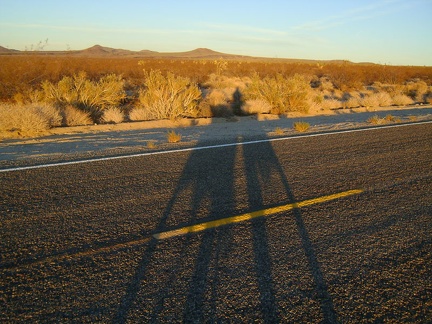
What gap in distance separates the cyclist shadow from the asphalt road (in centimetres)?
1

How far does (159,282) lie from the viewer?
3.31m

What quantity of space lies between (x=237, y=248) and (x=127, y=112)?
46.5 feet

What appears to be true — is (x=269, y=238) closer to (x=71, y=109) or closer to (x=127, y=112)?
(x=71, y=109)

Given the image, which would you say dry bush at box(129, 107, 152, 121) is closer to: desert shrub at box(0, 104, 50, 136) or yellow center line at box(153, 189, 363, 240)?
desert shrub at box(0, 104, 50, 136)

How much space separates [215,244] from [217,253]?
19 centimetres

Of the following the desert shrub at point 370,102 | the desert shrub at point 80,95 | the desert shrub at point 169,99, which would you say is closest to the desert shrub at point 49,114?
the desert shrub at point 80,95

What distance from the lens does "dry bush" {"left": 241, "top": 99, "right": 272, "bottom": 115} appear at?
1720cm

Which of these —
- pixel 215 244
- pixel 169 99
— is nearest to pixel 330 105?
pixel 169 99

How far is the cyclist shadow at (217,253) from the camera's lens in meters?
3.03

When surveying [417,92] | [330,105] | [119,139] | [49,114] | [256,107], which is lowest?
[119,139]

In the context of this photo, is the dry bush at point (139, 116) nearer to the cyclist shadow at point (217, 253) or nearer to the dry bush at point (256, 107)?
the dry bush at point (256, 107)

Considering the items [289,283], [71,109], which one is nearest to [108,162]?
[289,283]

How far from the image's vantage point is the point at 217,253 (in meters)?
3.83

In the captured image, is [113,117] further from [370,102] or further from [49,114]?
[370,102]
